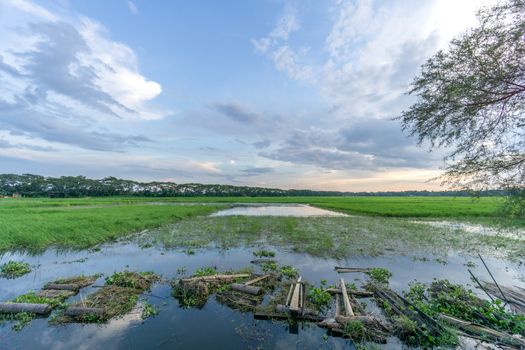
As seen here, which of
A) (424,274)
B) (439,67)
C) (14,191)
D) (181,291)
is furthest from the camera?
(14,191)

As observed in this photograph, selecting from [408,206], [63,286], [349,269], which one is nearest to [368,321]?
[349,269]

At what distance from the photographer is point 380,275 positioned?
10.0 meters

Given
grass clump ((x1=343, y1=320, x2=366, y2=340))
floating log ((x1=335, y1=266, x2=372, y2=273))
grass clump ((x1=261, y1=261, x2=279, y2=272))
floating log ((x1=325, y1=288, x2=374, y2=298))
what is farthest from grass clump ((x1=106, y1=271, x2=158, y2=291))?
floating log ((x1=335, y1=266, x2=372, y2=273))

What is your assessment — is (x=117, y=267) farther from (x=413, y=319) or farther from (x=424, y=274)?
(x=424, y=274)

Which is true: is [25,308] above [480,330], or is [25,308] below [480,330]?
below

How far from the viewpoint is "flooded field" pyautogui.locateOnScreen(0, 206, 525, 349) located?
19.5 feet

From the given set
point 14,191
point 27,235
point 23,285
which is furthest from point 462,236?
point 14,191

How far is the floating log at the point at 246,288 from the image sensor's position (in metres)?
8.13

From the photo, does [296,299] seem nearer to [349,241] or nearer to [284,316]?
[284,316]

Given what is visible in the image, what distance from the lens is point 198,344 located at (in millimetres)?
5867

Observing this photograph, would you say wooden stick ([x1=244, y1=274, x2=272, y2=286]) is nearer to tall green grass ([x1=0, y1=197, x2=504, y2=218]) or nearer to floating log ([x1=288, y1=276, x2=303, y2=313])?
floating log ([x1=288, y1=276, x2=303, y2=313])

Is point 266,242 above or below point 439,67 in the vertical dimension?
below

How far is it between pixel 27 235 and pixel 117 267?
30.7 ft

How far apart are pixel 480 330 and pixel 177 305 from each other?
782 centimetres
